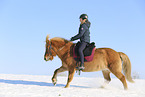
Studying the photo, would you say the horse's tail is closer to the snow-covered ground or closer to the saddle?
the snow-covered ground

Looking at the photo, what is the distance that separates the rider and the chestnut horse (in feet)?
1.46

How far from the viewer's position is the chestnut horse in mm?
7754

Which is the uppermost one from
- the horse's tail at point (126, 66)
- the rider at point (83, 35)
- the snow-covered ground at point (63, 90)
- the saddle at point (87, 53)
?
the rider at point (83, 35)

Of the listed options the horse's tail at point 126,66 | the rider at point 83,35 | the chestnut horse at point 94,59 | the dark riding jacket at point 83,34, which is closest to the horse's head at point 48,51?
the chestnut horse at point 94,59

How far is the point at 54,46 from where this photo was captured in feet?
26.9

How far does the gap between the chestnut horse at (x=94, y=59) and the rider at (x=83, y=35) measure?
44cm

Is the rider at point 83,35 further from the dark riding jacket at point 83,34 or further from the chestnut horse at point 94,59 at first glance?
the chestnut horse at point 94,59

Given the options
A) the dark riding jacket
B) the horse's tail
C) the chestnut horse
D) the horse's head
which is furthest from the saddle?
the horse's tail

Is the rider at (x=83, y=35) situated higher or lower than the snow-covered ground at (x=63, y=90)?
higher

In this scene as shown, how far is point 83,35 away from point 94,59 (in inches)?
47.6

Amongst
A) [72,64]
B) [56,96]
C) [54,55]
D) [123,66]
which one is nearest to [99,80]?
[123,66]

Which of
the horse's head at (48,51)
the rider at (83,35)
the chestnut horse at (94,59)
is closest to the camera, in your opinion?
the rider at (83,35)

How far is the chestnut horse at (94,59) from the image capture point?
7.75 meters

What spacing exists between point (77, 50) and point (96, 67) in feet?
3.84
